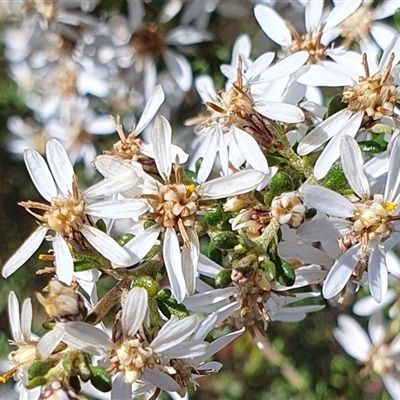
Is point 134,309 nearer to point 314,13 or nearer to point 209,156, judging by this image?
point 209,156

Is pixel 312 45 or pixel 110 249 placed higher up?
pixel 312 45

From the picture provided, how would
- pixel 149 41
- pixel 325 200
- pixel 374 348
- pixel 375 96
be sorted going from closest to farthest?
1. pixel 325 200
2. pixel 375 96
3. pixel 374 348
4. pixel 149 41

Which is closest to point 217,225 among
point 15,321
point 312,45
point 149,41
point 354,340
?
point 15,321

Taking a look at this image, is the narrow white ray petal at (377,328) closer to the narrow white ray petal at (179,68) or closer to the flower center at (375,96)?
the narrow white ray petal at (179,68)

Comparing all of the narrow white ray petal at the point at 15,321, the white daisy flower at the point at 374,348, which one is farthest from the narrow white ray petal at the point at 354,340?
the narrow white ray petal at the point at 15,321

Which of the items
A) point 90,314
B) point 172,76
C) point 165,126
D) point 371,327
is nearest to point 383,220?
point 165,126

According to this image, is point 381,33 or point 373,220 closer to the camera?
point 373,220

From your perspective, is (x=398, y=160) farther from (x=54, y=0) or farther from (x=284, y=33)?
(x=54, y=0)
